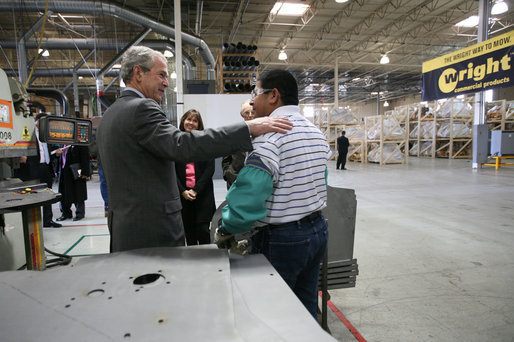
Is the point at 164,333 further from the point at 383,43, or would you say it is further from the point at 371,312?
the point at 383,43

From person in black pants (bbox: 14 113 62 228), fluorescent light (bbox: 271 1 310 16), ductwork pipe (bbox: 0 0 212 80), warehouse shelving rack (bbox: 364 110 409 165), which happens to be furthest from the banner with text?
person in black pants (bbox: 14 113 62 228)

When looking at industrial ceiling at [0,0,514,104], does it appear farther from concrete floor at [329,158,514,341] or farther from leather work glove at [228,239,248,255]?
leather work glove at [228,239,248,255]

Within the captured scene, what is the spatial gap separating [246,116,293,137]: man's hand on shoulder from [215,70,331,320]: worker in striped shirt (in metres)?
0.03

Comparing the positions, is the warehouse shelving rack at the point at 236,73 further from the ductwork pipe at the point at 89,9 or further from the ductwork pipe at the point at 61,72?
the ductwork pipe at the point at 61,72

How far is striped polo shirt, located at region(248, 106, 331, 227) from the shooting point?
4.04ft

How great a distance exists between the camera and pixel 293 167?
1.26 metres

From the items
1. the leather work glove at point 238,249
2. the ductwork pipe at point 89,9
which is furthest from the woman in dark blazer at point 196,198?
the ductwork pipe at point 89,9

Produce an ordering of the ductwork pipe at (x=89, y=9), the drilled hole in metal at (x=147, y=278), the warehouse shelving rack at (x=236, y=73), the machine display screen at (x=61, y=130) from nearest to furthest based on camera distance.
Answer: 1. the drilled hole in metal at (x=147, y=278)
2. the machine display screen at (x=61, y=130)
3. the warehouse shelving rack at (x=236, y=73)
4. the ductwork pipe at (x=89, y=9)

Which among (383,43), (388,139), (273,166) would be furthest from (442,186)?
(383,43)

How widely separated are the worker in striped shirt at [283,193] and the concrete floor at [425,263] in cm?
110

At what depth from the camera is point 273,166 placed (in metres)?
1.18

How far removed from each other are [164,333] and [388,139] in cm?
1435

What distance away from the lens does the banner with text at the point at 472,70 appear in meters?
8.40

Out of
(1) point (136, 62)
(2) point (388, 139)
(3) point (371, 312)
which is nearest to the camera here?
(1) point (136, 62)
